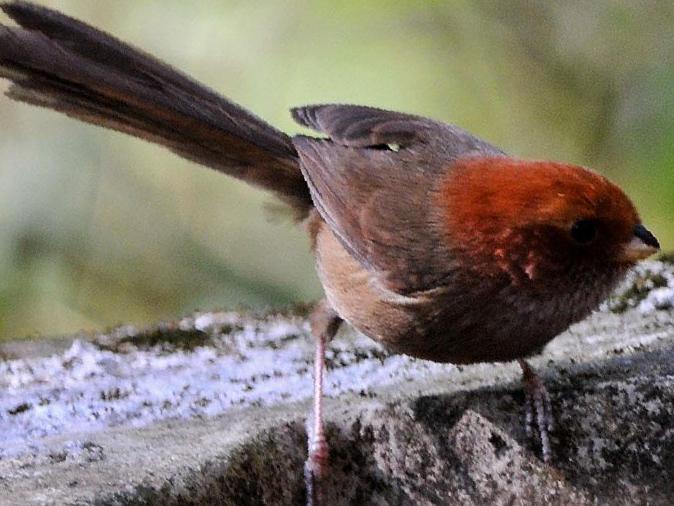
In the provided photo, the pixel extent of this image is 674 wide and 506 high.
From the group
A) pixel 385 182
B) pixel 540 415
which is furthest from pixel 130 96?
pixel 540 415

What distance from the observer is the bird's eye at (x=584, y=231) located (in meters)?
2.03

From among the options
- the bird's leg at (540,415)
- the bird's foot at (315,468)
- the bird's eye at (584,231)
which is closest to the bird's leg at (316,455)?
the bird's foot at (315,468)

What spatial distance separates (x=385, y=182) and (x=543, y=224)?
0.58 m

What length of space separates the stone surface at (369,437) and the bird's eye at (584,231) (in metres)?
0.31

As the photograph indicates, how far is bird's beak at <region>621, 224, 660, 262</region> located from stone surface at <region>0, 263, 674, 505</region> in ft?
0.86

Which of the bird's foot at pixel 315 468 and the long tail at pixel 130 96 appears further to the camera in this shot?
the long tail at pixel 130 96

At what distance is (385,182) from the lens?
2529mm

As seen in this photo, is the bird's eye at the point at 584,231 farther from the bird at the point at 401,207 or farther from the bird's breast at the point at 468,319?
the bird's breast at the point at 468,319

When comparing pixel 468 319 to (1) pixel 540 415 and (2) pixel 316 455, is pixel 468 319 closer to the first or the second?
(1) pixel 540 415

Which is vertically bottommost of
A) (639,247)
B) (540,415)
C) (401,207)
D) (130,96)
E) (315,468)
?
(315,468)

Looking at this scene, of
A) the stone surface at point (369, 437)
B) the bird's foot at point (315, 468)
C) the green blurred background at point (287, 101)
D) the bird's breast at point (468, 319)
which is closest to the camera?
the stone surface at point (369, 437)

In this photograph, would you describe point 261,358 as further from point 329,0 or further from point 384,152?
point 329,0

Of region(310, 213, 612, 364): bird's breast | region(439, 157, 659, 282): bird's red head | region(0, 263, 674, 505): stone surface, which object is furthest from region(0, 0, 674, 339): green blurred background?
region(439, 157, 659, 282): bird's red head

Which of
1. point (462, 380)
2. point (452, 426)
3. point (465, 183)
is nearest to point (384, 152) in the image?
point (465, 183)
